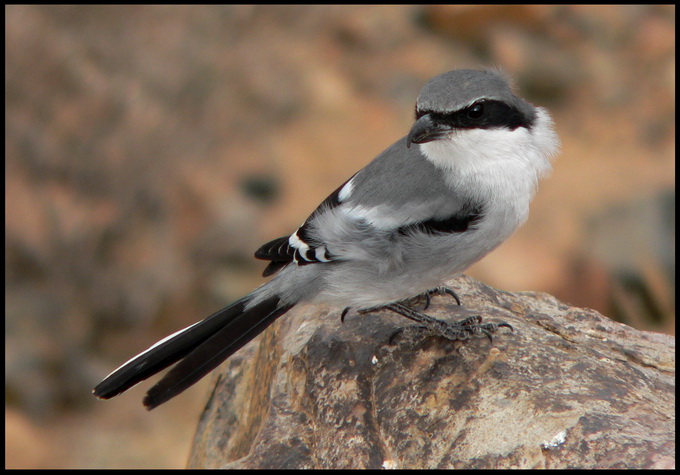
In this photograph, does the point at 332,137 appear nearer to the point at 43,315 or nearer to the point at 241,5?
the point at 241,5

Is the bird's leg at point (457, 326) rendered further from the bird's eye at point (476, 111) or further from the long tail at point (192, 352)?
the bird's eye at point (476, 111)

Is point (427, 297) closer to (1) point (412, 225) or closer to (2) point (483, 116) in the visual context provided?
(1) point (412, 225)

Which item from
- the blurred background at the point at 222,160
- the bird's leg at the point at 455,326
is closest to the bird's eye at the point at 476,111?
the bird's leg at the point at 455,326

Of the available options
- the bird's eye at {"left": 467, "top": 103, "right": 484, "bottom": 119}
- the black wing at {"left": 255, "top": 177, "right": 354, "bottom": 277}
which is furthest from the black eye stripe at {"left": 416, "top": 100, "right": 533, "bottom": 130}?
the black wing at {"left": 255, "top": 177, "right": 354, "bottom": 277}

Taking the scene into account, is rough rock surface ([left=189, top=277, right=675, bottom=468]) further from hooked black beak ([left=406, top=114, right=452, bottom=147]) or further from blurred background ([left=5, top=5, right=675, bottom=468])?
blurred background ([left=5, top=5, right=675, bottom=468])

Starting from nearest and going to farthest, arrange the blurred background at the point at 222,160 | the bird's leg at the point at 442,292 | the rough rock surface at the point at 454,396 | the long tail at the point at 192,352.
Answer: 1. the rough rock surface at the point at 454,396
2. the long tail at the point at 192,352
3. the bird's leg at the point at 442,292
4. the blurred background at the point at 222,160

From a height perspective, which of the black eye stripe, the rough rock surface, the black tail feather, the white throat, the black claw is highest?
the black eye stripe
